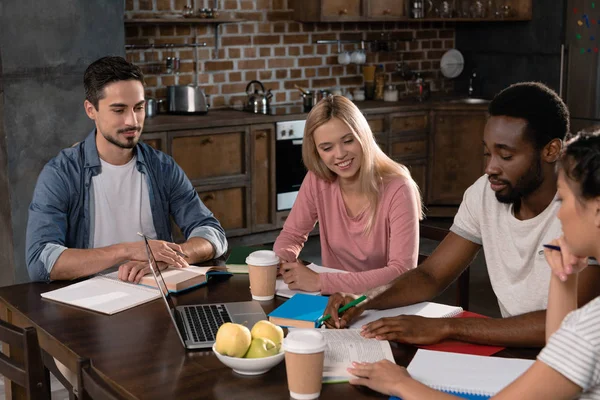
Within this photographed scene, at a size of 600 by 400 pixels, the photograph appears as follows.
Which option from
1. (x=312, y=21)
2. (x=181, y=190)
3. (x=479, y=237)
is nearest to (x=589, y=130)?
(x=479, y=237)

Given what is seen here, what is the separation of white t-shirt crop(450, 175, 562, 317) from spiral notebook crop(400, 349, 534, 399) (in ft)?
1.35

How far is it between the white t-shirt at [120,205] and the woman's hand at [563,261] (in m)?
1.66

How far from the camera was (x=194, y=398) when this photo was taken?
156 centimetres

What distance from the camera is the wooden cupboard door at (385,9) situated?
601cm

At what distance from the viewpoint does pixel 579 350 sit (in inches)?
48.1

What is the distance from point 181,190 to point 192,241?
362mm

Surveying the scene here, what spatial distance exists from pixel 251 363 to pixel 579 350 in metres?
0.68

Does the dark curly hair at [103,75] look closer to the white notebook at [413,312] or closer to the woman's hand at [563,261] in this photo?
the white notebook at [413,312]

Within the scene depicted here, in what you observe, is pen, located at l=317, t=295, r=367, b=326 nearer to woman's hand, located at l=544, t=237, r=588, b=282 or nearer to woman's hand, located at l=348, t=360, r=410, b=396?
woman's hand, located at l=348, t=360, r=410, b=396

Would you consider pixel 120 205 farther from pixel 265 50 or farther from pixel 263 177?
pixel 265 50

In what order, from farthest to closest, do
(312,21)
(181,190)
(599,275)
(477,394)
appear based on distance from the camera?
(312,21) → (181,190) → (599,275) → (477,394)

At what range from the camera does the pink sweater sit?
8.25ft

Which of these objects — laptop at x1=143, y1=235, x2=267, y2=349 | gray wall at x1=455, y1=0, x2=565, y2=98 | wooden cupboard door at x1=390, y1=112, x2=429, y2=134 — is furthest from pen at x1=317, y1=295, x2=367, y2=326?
gray wall at x1=455, y1=0, x2=565, y2=98

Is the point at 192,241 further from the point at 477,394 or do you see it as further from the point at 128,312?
the point at 477,394
